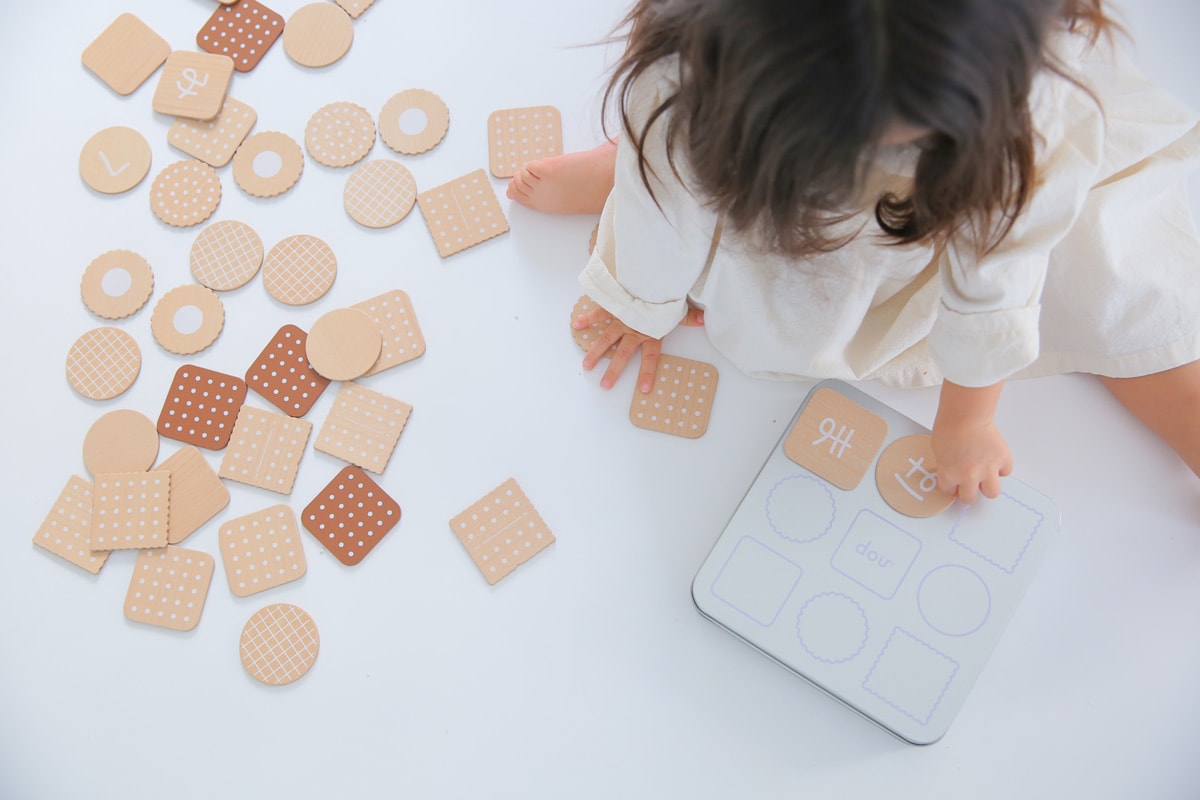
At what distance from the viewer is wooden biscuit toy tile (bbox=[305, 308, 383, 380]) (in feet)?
2.83

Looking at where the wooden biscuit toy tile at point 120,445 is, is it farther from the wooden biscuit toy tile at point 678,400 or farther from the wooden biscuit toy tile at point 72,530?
the wooden biscuit toy tile at point 678,400

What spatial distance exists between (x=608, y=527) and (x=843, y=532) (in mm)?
211

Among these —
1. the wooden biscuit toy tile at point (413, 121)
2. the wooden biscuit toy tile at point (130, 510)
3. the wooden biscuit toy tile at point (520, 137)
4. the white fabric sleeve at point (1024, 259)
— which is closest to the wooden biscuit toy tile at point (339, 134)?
the wooden biscuit toy tile at point (413, 121)

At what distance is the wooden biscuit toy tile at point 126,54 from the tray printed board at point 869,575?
77cm

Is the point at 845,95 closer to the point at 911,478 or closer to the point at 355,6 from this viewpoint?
the point at 911,478

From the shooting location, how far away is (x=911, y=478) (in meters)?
0.80

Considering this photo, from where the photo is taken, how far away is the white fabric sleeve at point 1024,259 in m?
0.57

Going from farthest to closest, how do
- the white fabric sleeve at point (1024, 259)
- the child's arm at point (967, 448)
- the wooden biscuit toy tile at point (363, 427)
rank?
the wooden biscuit toy tile at point (363, 427), the child's arm at point (967, 448), the white fabric sleeve at point (1024, 259)

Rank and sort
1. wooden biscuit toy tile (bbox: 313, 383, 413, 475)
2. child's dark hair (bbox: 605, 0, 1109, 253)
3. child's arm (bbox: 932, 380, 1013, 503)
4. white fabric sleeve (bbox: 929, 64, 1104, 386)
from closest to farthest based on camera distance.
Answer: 1. child's dark hair (bbox: 605, 0, 1109, 253)
2. white fabric sleeve (bbox: 929, 64, 1104, 386)
3. child's arm (bbox: 932, 380, 1013, 503)
4. wooden biscuit toy tile (bbox: 313, 383, 413, 475)

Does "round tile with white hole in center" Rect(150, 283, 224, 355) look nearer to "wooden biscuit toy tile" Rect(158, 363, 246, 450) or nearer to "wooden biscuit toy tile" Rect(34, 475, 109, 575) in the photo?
"wooden biscuit toy tile" Rect(158, 363, 246, 450)

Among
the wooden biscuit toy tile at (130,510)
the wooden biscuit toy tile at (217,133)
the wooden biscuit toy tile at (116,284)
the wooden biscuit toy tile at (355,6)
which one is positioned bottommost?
the wooden biscuit toy tile at (130,510)

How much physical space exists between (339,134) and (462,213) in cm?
16

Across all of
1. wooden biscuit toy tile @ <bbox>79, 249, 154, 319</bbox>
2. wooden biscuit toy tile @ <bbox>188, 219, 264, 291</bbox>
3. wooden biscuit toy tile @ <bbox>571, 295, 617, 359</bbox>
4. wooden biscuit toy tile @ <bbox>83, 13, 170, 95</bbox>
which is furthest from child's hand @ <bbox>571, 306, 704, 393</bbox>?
wooden biscuit toy tile @ <bbox>83, 13, 170, 95</bbox>

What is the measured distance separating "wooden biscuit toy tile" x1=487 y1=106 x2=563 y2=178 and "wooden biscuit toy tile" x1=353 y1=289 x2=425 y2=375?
0.17m
